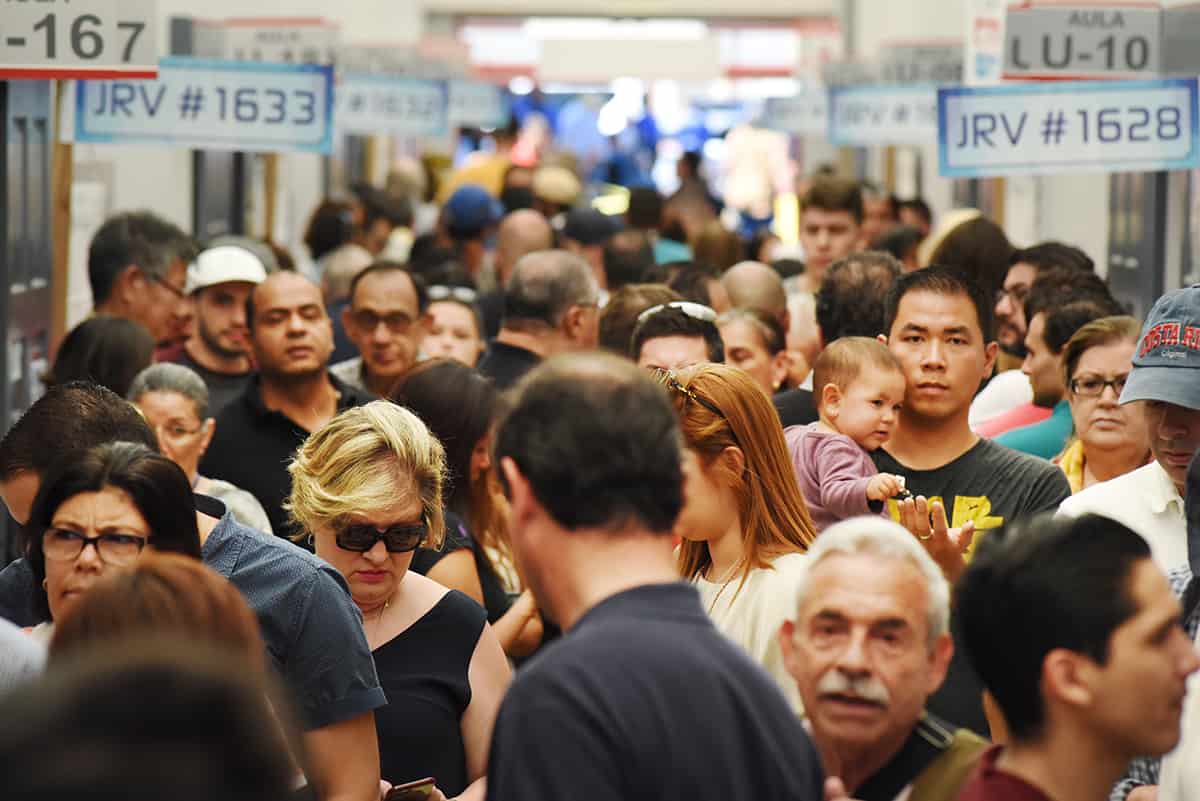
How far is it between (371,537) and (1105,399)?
7.23ft

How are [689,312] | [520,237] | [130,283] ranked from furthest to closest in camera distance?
[520,237] → [130,283] → [689,312]

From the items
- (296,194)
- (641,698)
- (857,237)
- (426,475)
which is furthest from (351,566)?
(296,194)

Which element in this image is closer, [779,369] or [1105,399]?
[1105,399]

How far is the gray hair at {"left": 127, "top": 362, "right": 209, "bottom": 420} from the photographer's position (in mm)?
6008

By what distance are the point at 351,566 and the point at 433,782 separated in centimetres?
57

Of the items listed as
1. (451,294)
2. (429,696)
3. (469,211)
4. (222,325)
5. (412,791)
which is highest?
(469,211)

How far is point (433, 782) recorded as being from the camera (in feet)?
13.0

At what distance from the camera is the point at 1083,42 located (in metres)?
8.25

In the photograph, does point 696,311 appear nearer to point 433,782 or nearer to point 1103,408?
point 1103,408

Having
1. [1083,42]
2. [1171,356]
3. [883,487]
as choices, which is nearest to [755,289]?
[1083,42]

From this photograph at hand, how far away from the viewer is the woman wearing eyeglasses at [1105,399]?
17.8ft

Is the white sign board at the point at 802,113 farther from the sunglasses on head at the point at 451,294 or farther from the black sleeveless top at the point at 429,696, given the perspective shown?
the black sleeveless top at the point at 429,696

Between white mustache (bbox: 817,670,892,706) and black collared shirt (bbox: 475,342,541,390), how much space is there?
4409 millimetres

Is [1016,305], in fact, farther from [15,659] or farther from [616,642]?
[616,642]
